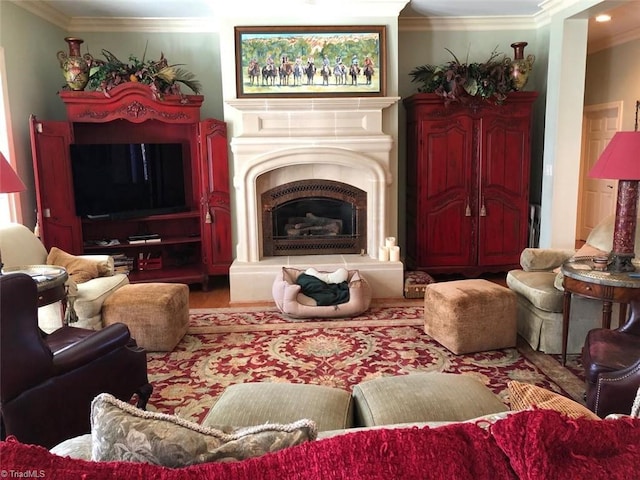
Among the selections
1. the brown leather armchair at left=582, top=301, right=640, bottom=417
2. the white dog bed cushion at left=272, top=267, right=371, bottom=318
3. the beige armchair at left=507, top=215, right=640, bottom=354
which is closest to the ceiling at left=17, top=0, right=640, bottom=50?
the beige armchair at left=507, top=215, right=640, bottom=354

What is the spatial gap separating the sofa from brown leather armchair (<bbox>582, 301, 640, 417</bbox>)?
4.25 ft

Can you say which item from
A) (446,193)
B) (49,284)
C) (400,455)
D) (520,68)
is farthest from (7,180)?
(520,68)

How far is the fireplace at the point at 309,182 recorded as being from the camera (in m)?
4.93

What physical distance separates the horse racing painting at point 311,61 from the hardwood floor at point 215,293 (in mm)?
1943

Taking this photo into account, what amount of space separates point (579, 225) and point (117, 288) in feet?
22.1

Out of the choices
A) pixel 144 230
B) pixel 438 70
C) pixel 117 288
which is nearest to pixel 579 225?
pixel 438 70

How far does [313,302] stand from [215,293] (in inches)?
52.8

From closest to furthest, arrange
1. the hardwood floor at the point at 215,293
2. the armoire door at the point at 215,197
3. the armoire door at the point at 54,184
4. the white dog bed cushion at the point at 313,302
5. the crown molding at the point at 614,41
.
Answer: the white dog bed cushion at the point at 313,302 < the armoire door at the point at 54,184 < the hardwood floor at the point at 215,293 < the armoire door at the point at 215,197 < the crown molding at the point at 614,41

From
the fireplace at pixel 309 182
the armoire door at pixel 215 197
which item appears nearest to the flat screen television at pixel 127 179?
the armoire door at pixel 215 197

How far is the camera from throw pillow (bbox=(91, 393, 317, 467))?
1.11m

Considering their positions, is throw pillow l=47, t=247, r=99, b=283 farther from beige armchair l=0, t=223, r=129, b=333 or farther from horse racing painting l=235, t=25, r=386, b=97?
horse racing painting l=235, t=25, r=386, b=97

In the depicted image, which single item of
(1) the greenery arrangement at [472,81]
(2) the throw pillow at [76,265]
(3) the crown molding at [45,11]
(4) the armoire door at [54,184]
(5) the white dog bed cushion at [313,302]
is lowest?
(5) the white dog bed cushion at [313,302]

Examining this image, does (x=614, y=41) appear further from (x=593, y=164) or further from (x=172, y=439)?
(x=172, y=439)

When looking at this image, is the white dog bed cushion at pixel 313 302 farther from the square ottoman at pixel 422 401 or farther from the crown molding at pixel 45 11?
the crown molding at pixel 45 11
